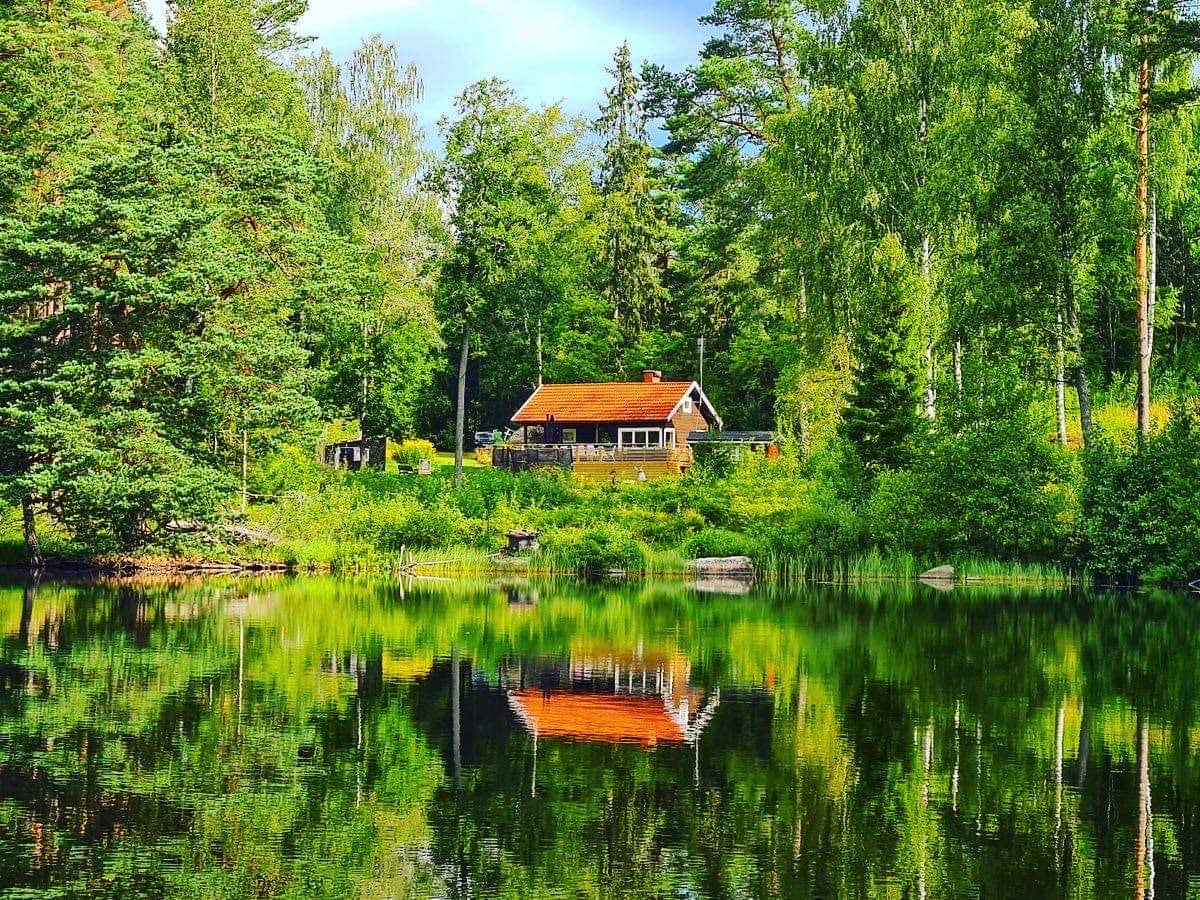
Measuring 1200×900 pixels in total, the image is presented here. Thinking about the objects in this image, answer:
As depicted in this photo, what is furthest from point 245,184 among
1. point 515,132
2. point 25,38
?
point 515,132

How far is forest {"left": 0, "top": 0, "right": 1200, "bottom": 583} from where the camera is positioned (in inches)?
1512

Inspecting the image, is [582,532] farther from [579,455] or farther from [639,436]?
[639,436]

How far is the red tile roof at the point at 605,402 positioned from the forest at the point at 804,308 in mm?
13067

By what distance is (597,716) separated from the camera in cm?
1756

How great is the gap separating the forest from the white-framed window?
42.6ft

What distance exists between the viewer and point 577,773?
46.0 feet

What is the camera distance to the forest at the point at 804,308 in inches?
1512

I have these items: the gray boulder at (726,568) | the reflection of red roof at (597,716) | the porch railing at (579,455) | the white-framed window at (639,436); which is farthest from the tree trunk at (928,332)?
the reflection of red roof at (597,716)

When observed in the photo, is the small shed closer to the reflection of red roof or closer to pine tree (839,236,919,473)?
pine tree (839,236,919,473)

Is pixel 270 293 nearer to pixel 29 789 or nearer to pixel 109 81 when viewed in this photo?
pixel 109 81

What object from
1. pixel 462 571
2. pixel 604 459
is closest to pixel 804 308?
pixel 604 459

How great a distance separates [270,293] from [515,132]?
20.5 meters

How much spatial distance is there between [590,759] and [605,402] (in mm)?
55685

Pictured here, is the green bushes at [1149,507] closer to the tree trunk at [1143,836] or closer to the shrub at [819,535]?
the shrub at [819,535]
